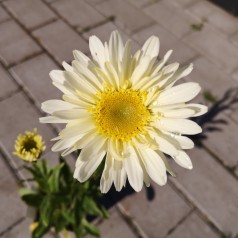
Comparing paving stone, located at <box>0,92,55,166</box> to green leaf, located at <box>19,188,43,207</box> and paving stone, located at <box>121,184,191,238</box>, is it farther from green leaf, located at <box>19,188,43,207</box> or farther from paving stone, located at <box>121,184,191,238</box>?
paving stone, located at <box>121,184,191,238</box>

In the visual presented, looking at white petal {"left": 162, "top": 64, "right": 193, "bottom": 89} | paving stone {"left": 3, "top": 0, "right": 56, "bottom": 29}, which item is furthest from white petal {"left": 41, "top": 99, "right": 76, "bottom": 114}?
paving stone {"left": 3, "top": 0, "right": 56, "bottom": 29}

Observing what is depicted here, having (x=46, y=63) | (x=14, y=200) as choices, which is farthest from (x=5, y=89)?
(x=14, y=200)

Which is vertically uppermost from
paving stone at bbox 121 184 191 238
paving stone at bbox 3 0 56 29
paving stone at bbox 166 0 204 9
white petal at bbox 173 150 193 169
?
paving stone at bbox 3 0 56 29

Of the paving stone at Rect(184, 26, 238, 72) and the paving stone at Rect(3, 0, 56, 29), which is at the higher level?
the paving stone at Rect(3, 0, 56, 29)

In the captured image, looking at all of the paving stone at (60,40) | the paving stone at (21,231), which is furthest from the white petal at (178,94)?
the paving stone at (60,40)

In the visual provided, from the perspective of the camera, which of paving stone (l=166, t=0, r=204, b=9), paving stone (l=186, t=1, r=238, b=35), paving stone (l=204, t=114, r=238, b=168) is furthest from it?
paving stone (l=166, t=0, r=204, b=9)

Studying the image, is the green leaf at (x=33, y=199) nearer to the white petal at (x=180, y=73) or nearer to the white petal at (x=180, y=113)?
the white petal at (x=180, y=113)

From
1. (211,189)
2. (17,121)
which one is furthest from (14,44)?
(211,189)
